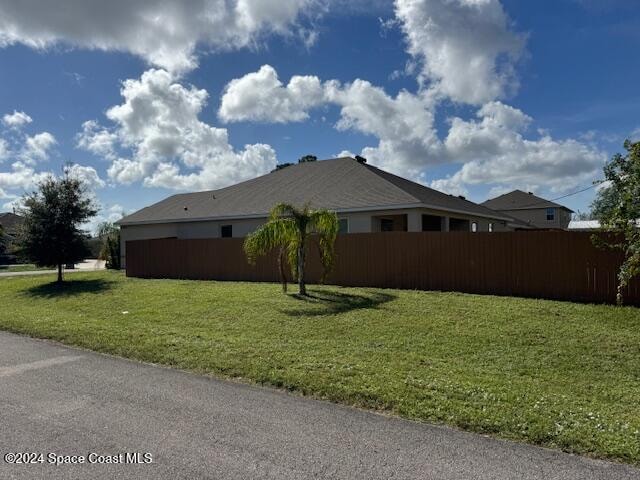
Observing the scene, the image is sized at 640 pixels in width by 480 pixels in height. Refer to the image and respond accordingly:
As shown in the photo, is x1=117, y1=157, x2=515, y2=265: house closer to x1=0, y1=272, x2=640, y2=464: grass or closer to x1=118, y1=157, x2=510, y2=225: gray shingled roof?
x1=118, y1=157, x2=510, y2=225: gray shingled roof

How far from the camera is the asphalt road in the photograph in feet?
11.7

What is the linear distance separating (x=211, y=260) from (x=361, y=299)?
812 cm

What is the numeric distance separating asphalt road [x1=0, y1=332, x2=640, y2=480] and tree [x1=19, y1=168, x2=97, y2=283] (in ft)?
48.6

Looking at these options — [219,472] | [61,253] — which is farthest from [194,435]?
[61,253]

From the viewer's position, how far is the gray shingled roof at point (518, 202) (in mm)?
47316

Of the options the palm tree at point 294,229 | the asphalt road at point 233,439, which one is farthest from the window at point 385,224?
the asphalt road at point 233,439

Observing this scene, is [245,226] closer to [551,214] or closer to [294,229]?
[294,229]

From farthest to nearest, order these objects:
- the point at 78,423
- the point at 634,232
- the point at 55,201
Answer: the point at 55,201
the point at 634,232
the point at 78,423

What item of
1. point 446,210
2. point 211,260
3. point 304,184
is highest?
point 304,184

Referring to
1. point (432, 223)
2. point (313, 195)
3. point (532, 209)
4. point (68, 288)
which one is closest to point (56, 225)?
point (68, 288)

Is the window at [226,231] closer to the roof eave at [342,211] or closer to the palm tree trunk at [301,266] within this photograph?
the roof eave at [342,211]

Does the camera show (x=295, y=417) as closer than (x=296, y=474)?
No

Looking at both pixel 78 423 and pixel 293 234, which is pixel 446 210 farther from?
pixel 78 423

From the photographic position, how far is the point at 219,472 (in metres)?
3.55
